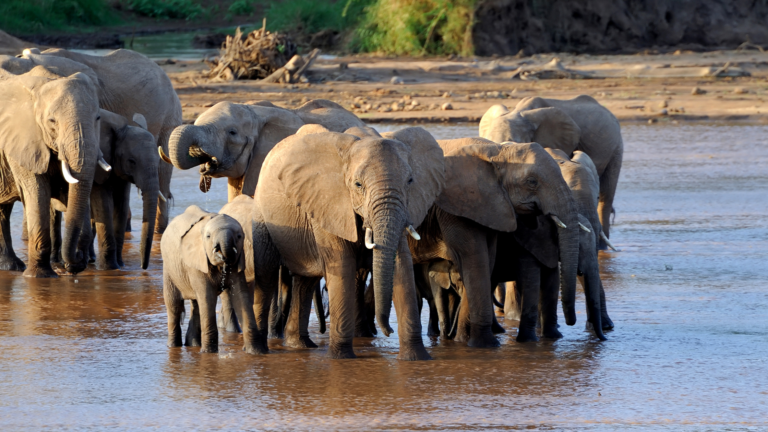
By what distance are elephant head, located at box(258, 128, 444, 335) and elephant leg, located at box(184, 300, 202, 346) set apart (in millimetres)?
842

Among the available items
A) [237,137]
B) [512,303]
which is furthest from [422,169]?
[237,137]

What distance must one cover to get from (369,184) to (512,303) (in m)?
2.46

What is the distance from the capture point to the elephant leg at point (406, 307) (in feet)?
22.9

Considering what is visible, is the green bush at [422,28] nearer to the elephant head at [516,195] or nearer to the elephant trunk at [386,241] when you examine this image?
the elephant head at [516,195]

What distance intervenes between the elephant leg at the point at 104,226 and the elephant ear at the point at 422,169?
13.0 ft

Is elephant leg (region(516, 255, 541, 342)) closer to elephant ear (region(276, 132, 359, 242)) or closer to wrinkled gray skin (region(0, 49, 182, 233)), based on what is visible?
elephant ear (region(276, 132, 359, 242))

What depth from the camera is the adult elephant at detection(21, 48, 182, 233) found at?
12.7m

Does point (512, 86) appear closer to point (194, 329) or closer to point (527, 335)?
point (527, 335)

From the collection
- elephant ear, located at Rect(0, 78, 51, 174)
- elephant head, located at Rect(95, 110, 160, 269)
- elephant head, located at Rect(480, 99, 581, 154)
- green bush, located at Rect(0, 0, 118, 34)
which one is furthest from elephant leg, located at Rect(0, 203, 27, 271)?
green bush, located at Rect(0, 0, 118, 34)

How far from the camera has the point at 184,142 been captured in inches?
331

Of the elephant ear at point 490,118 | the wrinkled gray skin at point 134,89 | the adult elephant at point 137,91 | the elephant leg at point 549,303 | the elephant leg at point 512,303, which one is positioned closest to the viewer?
the elephant leg at point 549,303

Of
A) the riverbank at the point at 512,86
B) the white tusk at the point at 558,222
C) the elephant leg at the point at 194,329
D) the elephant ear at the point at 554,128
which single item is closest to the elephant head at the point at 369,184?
the white tusk at the point at 558,222

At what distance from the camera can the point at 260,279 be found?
7449mm

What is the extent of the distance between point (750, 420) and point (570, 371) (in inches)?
46.9
